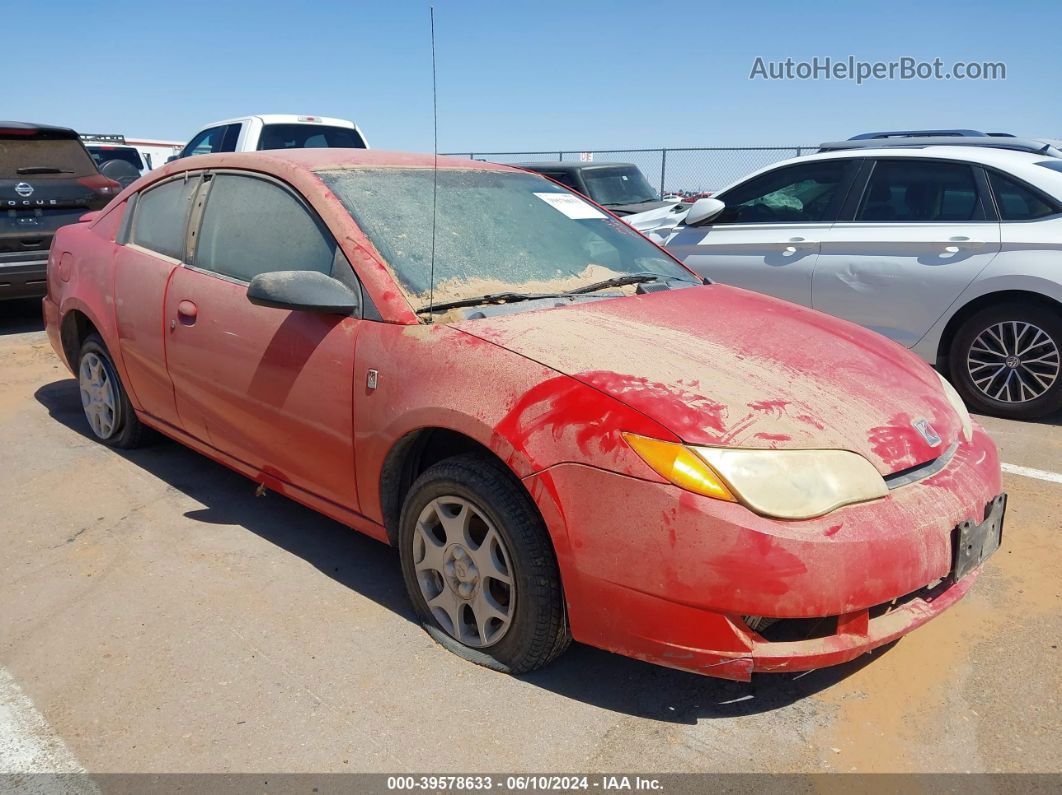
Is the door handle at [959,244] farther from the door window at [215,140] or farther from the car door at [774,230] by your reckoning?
the door window at [215,140]

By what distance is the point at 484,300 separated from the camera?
3098 mm

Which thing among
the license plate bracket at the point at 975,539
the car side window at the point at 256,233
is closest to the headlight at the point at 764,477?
the license plate bracket at the point at 975,539

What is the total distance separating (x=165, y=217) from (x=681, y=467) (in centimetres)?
301

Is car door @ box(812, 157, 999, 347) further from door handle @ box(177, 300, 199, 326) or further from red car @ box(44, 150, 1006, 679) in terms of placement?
door handle @ box(177, 300, 199, 326)

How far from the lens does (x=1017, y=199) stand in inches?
220

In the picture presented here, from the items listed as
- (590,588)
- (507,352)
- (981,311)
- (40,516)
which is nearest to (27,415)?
(40,516)

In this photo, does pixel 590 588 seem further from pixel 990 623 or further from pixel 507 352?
pixel 990 623

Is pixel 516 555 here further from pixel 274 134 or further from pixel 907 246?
pixel 274 134

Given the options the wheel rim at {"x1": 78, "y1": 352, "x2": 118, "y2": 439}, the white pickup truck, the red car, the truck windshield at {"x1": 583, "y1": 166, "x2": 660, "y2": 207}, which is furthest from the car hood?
the white pickup truck

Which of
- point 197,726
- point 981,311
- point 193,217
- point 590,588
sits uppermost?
point 193,217

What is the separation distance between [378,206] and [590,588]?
171 centimetres

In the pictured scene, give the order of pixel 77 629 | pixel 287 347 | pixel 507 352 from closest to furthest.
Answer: pixel 507 352, pixel 77 629, pixel 287 347

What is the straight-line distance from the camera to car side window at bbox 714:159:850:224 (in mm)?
6305

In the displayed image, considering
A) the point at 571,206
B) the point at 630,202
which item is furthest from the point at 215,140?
the point at 571,206
